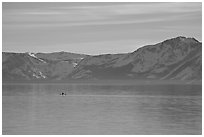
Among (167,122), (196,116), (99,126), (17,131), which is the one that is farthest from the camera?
(196,116)

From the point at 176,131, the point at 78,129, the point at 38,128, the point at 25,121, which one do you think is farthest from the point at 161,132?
the point at 25,121

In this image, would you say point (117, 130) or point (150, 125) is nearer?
point (117, 130)

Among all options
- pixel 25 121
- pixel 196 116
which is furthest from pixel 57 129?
pixel 196 116

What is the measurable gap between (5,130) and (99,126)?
32.1 ft

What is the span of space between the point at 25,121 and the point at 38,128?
8.10 metres

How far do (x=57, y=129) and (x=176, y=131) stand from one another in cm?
1152

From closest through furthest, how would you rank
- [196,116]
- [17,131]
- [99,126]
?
[17,131] < [99,126] < [196,116]

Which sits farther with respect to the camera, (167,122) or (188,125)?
(167,122)

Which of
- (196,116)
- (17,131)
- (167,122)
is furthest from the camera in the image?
(196,116)

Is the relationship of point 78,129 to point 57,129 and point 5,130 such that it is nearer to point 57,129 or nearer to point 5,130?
point 57,129

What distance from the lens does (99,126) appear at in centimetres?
4953

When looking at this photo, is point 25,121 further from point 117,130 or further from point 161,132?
point 161,132

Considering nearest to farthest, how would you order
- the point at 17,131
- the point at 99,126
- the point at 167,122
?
1. the point at 17,131
2. the point at 99,126
3. the point at 167,122

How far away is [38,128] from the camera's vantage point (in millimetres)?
47719
